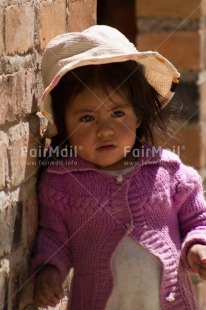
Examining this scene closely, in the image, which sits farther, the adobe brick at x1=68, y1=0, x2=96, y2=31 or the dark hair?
the adobe brick at x1=68, y1=0, x2=96, y2=31

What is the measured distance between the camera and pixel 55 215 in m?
2.26

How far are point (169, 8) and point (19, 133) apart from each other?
147cm

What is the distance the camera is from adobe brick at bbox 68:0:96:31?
2.53 metres

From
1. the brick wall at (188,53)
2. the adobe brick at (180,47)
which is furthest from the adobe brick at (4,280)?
the adobe brick at (180,47)

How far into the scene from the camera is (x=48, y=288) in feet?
7.06

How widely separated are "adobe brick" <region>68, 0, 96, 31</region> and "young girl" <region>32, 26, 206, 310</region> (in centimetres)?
25

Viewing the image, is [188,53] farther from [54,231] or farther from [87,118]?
[54,231]

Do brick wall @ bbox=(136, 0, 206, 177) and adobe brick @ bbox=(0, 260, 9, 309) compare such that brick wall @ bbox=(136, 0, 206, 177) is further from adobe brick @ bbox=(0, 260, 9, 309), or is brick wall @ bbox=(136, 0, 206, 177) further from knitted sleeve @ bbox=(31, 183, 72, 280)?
adobe brick @ bbox=(0, 260, 9, 309)

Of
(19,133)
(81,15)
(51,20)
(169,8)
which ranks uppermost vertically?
(169,8)

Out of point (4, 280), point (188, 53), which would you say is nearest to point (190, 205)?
point (4, 280)

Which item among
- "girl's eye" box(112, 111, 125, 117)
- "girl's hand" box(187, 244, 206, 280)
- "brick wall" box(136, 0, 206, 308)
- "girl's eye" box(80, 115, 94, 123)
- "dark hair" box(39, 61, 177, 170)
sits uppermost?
"brick wall" box(136, 0, 206, 308)

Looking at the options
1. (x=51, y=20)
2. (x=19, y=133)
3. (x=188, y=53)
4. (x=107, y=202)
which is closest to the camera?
(x=19, y=133)

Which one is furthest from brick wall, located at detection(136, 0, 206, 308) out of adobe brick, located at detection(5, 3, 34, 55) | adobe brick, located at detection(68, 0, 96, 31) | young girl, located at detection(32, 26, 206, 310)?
adobe brick, located at detection(5, 3, 34, 55)

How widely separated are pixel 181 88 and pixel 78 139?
4.05ft
